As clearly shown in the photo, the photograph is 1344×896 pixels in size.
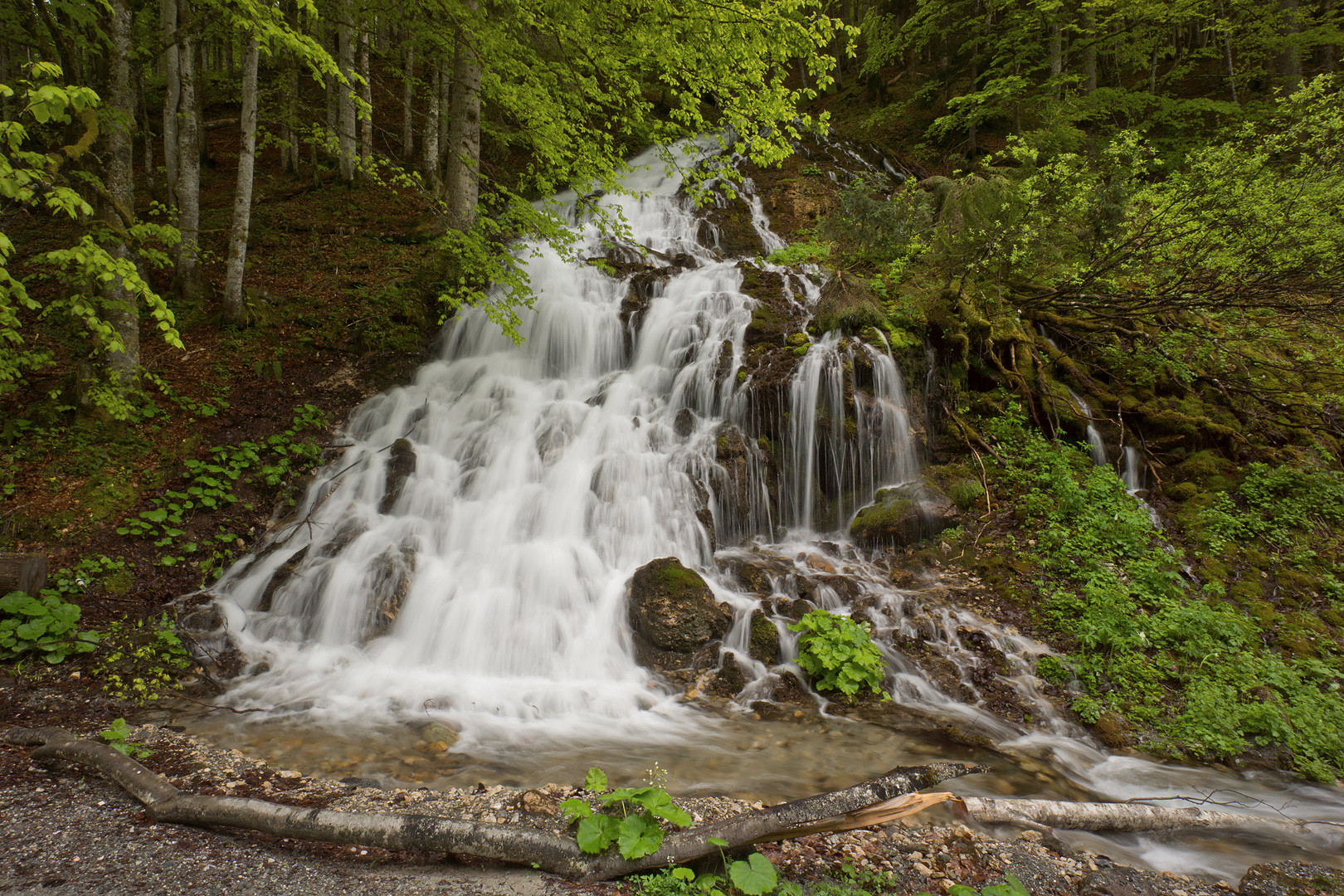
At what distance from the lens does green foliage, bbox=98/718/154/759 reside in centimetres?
326

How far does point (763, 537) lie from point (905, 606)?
2058 millimetres

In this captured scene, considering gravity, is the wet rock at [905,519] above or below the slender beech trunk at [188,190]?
below

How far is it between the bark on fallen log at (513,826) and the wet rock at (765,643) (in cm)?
269

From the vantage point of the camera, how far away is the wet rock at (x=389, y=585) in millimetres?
5852

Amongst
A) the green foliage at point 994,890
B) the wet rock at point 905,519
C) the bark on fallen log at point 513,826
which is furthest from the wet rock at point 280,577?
the wet rock at point 905,519

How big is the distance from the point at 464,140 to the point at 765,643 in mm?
8926

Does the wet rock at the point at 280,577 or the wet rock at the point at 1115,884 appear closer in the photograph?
the wet rock at the point at 1115,884

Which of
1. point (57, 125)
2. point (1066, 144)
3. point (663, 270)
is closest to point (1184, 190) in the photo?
point (1066, 144)

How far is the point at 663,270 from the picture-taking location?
36.5 feet

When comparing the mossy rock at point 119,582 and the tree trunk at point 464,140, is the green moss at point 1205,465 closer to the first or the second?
the tree trunk at point 464,140

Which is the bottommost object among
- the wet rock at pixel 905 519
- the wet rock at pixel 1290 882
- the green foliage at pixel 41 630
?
the wet rock at pixel 1290 882

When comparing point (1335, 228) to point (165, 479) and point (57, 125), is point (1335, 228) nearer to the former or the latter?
point (165, 479)

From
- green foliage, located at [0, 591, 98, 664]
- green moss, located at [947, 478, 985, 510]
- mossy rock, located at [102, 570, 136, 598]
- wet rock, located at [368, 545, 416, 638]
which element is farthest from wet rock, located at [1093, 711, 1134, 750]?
mossy rock, located at [102, 570, 136, 598]

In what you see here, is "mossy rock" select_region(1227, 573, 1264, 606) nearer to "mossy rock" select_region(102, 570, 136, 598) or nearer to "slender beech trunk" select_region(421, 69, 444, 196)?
"mossy rock" select_region(102, 570, 136, 598)
